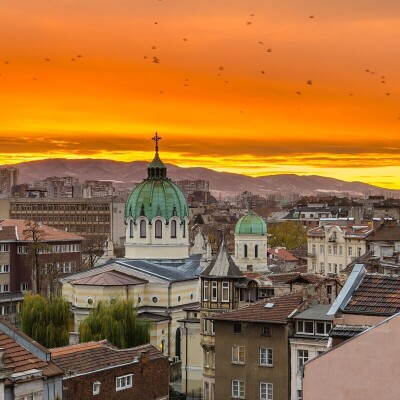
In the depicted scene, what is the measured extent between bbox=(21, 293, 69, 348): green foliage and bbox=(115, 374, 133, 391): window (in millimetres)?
24973

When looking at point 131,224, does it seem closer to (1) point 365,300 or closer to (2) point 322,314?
(2) point 322,314

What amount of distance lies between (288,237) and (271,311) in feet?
438

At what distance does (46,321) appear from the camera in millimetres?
69938

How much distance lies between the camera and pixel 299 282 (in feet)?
205

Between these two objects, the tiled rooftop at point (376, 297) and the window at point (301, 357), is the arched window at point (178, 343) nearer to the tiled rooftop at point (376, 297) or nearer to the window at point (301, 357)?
the window at point (301, 357)

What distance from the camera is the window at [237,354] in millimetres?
52250

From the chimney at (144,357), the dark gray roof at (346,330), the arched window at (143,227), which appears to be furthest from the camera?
the arched window at (143,227)

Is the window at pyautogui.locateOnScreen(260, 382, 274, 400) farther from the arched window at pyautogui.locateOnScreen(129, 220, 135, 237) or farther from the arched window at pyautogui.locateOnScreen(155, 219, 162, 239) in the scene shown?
the arched window at pyautogui.locateOnScreen(129, 220, 135, 237)

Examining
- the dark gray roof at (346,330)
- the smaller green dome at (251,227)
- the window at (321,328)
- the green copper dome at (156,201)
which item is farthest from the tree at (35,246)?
the dark gray roof at (346,330)

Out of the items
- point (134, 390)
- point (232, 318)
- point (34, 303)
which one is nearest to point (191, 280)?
point (34, 303)

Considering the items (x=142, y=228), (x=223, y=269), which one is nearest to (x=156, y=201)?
(x=142, y=228)

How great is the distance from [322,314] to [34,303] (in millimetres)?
25201

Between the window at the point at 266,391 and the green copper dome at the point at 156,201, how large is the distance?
4004 centimetres

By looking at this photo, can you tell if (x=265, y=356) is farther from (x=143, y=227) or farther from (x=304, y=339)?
(x=143, y=227)
